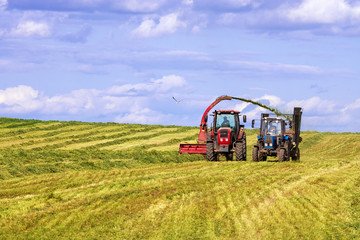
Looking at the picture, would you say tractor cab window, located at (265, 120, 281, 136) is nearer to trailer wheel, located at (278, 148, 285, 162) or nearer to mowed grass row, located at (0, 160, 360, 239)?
trailer wheel, located at (278, 148, 285, 162)

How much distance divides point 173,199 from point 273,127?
1421 cm

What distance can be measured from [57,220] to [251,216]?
481 centimetres

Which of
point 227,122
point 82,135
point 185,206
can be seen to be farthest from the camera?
point 82,135

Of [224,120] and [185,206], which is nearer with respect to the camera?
[185,206]

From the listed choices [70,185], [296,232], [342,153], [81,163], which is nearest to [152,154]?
[81,163]

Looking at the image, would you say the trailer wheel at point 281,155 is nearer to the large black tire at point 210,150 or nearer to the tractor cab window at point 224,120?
the tractor cab window at point 224,120

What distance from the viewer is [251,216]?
42.5 ft

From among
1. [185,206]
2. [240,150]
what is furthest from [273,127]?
[185,206]

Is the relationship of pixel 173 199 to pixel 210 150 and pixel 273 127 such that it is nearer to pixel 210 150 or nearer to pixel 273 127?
pixel 210 150

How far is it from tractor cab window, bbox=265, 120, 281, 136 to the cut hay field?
3201mm

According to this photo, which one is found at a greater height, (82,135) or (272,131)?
(272,131)

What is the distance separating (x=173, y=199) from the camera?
15016 mm

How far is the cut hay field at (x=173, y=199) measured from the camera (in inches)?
470

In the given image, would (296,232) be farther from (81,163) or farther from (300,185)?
(81,163)
